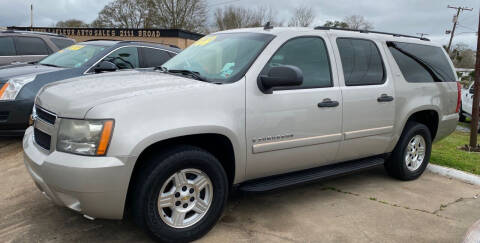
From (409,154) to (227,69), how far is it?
2.88m

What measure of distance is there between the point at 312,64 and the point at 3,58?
290 inches

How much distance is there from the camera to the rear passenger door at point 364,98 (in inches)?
157

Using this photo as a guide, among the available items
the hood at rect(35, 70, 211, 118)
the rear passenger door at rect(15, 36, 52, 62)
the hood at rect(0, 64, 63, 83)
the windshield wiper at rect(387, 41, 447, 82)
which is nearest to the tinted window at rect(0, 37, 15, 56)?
the rear passenger door at rect(15, 36, 52, 62)

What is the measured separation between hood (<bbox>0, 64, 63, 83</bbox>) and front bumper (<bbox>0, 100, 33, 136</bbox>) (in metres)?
0.44

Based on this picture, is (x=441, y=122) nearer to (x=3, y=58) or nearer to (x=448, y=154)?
(x=448, y=154)

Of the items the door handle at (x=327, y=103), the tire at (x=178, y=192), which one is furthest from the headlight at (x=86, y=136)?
the door handle at (x=327, y=103)

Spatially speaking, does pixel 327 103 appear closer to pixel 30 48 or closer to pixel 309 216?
pixel 309 216

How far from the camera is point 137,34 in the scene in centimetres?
3125

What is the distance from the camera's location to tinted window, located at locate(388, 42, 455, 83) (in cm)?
466

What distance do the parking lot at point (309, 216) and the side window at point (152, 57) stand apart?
2754 millimetres

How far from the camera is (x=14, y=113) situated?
17.1 feet

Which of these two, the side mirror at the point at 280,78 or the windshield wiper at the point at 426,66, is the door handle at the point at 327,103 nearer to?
the side mirror at the point at 280,78

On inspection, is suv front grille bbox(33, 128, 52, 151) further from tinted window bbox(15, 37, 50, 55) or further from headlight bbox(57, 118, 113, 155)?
tinted window bbox(15, 37, 50, 55)

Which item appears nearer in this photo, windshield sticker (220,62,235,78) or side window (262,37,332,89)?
windshield sticker (220,62,235,78)
